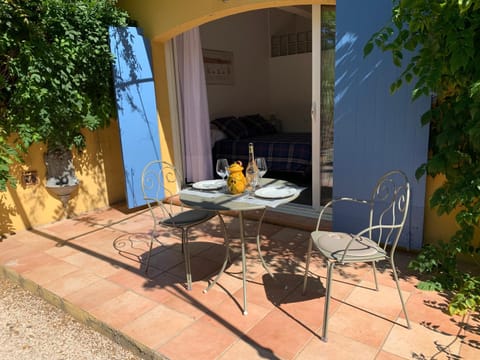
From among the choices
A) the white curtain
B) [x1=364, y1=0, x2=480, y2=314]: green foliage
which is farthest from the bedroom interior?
[x1=364, y1=0, x2=480, y2=314]: green foliage

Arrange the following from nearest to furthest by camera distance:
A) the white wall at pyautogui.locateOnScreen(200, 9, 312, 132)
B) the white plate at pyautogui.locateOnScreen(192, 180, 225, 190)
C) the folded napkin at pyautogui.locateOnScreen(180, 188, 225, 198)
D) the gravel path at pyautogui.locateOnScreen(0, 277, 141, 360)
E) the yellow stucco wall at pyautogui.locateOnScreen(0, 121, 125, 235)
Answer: the gravel path at pyautogui.locateOnScreen(0, 277, 141, 360) → the folded napkin at pyautogui.locateOnScreen(180, 188, 225, 198) → the white plate at pyautogui.locateOnScreen(192, 180, 225, 190) → the yellow stucco wall at pyautogui.locateOnScreen(0, 121, 125, 235) → the white wall at pyautogui.locateOnScreen(200, 9, 312, 132)

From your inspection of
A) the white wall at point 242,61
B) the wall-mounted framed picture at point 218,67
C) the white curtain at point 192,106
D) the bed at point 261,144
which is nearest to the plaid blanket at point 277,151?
the bed at point 261,144

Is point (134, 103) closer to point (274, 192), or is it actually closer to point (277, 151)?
point (277, 151)

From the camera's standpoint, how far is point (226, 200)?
210 cm

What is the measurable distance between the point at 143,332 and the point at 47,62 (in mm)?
2584

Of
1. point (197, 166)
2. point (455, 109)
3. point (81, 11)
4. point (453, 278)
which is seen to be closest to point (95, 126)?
point (81, 11)

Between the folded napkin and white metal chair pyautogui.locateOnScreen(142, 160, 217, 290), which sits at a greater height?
the folded napkin

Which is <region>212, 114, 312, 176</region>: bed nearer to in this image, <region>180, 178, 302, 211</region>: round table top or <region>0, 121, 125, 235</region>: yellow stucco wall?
<region>0, 121, 125, 235</region>: yellow stucco wall

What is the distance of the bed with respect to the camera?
482cm

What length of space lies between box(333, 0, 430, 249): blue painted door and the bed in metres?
1.94


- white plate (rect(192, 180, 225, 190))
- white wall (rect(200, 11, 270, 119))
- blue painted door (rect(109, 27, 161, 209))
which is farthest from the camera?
white wall (rect(200, 11, 270, 119))

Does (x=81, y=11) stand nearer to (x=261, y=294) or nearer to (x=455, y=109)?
(x=261, y=294)

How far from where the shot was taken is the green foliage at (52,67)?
308cm

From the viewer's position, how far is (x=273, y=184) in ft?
7.77
